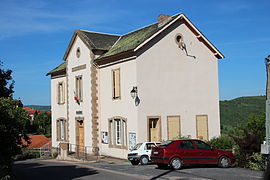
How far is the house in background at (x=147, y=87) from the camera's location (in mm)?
22031

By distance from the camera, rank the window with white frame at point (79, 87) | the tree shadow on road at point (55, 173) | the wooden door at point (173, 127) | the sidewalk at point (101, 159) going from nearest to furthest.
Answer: the tree shadow on road at point (55, 173), the sidewalk at point (101, 159), the wooden door at point (173, 127), the window with white frame at point (79, 87)

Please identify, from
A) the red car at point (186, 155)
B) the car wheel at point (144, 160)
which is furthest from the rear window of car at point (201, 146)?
the car wheel at point (144, 160)

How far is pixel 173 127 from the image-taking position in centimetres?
2266

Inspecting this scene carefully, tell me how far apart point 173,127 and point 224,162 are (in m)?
6.35

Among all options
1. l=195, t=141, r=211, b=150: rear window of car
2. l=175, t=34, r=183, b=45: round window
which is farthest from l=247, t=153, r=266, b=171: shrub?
l=175, t=34, r=183, b=45: round window

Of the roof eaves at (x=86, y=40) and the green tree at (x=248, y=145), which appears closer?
the green tree at (x=248, y=145)

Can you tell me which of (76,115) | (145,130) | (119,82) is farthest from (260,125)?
(76,115)

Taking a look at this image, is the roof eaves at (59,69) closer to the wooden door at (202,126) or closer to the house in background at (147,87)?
the house in background at (147,87)

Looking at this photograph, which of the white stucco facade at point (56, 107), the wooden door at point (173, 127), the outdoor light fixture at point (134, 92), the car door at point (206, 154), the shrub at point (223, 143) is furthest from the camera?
the white stucco facade at point (56, 107)

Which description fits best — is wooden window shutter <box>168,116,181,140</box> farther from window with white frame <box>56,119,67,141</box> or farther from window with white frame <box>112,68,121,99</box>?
window with white frame <box>56,119,67,141</box>

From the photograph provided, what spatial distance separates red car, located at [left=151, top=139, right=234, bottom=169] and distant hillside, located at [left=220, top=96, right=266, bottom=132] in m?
22.7

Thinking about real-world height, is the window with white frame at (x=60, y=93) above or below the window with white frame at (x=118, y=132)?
above

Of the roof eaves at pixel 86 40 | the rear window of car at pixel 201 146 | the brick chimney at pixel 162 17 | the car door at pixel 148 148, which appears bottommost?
the car door at pixel 148 148

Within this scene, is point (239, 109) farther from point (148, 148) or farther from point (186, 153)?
point (186, 153)
